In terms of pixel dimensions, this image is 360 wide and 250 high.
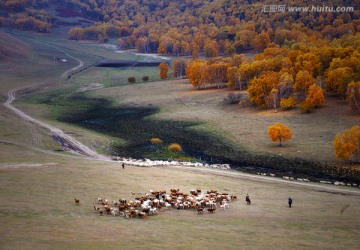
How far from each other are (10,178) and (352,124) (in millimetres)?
60847

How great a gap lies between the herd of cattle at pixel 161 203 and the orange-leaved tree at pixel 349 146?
86.6 ft

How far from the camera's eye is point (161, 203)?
146 ft

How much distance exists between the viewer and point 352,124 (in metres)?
86.1

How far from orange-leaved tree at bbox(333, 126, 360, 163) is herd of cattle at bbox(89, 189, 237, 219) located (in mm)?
26406

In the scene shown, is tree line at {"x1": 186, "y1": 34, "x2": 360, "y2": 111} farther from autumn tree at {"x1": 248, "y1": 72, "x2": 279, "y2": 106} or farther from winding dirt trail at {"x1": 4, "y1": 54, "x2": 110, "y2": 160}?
winding dirt trail at {"x1": 4, "y1": 54, "x2": 110, "y2": 160}

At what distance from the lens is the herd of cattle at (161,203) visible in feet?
135

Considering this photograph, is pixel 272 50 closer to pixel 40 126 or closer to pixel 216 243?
pixel 40 126

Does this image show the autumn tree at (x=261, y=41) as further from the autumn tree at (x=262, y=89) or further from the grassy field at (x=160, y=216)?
the grassy field at (x=160, y=216)

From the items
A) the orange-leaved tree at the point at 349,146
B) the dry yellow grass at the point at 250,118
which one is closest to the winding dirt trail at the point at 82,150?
the orange-leaved tree at the point at 349,146

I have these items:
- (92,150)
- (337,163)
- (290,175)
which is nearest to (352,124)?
(337,163)

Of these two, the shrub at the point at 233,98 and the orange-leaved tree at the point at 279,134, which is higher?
the shrub at the point at 233,98

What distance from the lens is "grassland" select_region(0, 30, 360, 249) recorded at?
34.1 meters

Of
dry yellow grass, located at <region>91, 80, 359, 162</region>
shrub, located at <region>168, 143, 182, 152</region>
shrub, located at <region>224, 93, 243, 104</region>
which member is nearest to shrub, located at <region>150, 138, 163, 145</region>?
shrub, located at <region>168, 143, 182, 152</region>

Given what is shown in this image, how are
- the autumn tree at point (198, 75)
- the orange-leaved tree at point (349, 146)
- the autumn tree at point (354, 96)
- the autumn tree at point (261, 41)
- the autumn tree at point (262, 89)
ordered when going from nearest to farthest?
the orange-leaved tree at point (349, 146) → the autumn tree at point (354, 96) → the autumn tree at point (262, 89) → the autumn tree at point (198, 75) → the autumn tree at point (261, 41)
